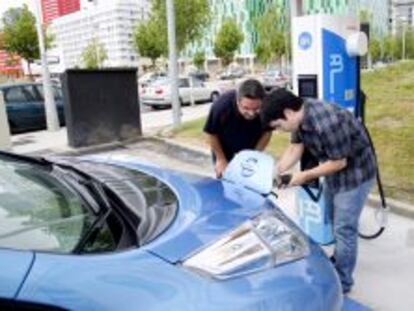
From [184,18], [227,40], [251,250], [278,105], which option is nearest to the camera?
[251,250]

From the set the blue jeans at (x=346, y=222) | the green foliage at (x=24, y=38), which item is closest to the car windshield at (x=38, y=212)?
the blue jeans at (x=346, y=222)

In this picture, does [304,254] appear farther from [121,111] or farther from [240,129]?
[121,111]

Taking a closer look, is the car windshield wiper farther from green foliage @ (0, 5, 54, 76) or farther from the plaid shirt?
green foliage @ (0, 5, 54, 76)

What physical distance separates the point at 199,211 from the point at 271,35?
48.1m

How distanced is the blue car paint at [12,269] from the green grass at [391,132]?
176 inches

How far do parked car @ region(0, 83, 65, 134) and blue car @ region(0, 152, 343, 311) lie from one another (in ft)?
42.7

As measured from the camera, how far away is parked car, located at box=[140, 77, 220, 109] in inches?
897

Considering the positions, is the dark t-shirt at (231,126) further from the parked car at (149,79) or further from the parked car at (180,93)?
the parked car at (149,79)

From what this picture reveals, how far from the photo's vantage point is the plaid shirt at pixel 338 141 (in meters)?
3.30

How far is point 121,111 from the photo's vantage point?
11.4 meters

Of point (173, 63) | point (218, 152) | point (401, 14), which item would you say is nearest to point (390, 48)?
point (401, 14)

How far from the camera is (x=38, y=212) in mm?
2189

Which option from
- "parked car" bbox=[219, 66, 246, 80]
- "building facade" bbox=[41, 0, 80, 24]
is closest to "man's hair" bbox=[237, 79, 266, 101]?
"building facade" bbox=[41, 0, 80, 24]

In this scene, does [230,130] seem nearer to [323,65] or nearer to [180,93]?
[323,65]
